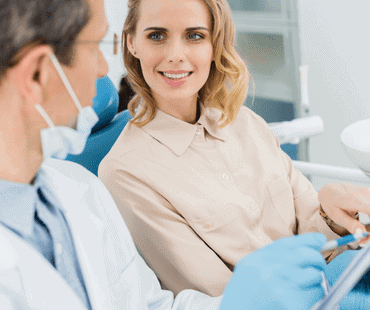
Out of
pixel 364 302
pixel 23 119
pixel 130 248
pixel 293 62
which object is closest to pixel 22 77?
pixel 23 119

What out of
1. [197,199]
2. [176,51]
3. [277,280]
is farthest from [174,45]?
[277,280]

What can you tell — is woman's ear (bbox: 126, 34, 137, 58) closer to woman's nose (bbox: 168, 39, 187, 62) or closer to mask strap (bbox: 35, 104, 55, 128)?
woman's nose (bbox: 168, 39, 187, 62)

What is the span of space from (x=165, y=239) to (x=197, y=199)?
0.12 m

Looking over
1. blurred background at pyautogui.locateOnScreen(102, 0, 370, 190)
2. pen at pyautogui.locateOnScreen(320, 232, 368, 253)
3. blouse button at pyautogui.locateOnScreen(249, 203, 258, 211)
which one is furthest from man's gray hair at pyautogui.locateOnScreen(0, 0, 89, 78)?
blurred background at pyautogui.locateOnScreen(102, 0, 370, 190)

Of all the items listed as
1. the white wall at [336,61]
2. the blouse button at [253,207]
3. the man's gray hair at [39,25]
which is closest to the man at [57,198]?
the man's gray hair at [39,25]

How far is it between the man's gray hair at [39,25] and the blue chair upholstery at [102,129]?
0.51m

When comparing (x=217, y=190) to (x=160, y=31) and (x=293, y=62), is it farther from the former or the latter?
(x=293, y=62)

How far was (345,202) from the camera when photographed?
899 millimetres

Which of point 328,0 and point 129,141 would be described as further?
point 328,0

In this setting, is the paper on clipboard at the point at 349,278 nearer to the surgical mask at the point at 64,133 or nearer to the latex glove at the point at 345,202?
the latex glove at the point at 345,202

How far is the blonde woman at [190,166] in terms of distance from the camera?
0.92 meters

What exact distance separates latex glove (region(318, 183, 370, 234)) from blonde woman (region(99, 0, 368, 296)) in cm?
9

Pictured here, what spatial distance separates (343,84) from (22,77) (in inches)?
82.0

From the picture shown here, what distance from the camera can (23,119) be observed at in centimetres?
52
